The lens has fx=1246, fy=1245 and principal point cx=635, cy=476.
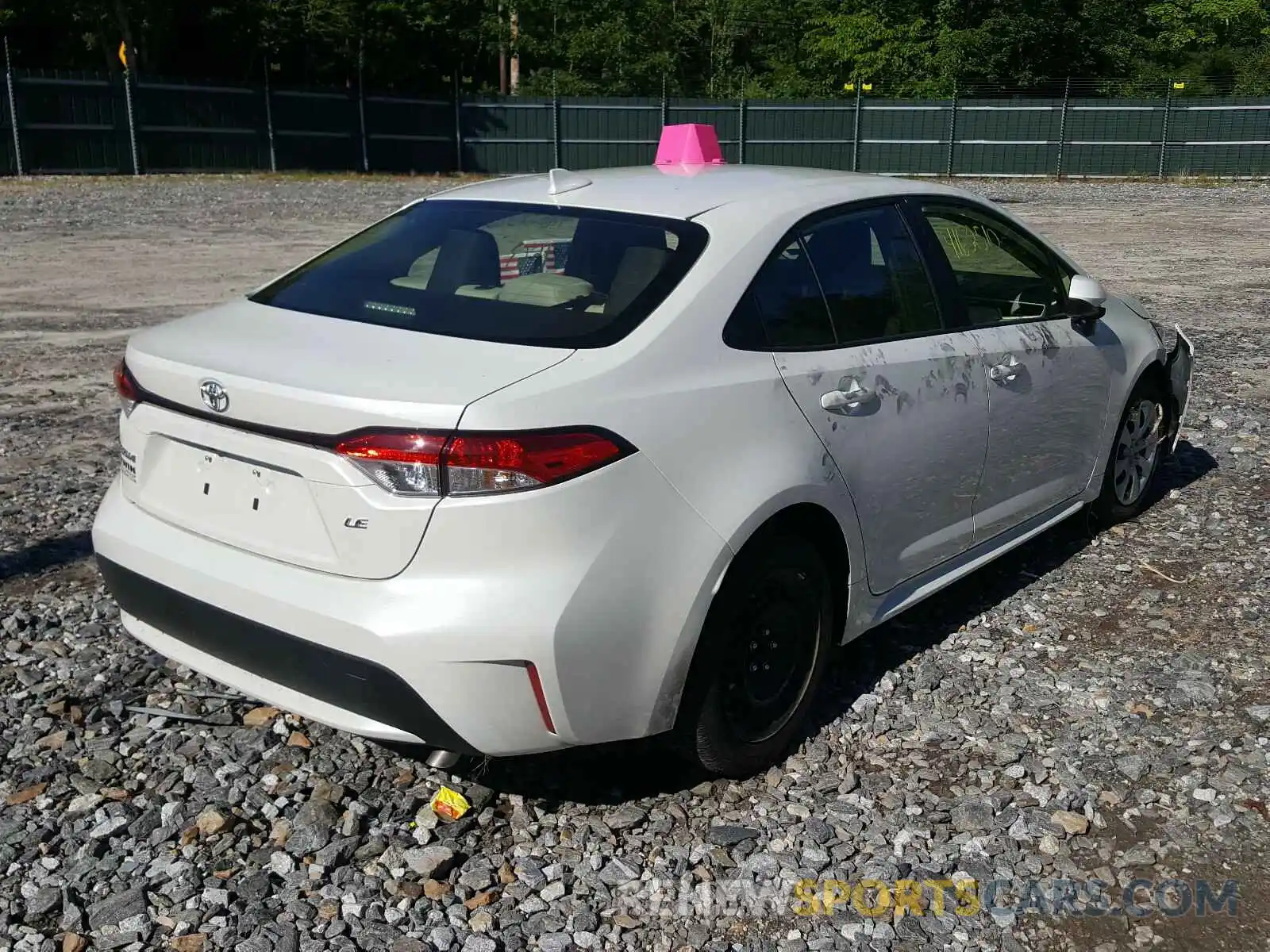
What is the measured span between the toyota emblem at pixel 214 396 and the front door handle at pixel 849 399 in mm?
1582

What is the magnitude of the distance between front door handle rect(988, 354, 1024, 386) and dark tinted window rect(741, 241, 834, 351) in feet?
2.82

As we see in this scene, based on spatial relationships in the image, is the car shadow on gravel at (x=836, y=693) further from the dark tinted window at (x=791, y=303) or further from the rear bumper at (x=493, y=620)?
the dark tinted window at (x=791, y=303)

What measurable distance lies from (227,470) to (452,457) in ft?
2.24

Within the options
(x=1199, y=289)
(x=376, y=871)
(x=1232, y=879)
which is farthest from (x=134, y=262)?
(x=1232, y=879)

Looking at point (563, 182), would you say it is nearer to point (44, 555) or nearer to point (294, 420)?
point (294, 420)

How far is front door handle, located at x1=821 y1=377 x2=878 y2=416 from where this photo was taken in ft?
11.5

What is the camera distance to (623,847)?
10.6ft

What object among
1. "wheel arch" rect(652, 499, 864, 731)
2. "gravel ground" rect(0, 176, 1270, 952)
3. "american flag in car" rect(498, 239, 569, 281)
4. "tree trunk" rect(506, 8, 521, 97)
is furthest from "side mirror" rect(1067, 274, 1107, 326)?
"tree trunk" rect(506, 8, 521, 97)

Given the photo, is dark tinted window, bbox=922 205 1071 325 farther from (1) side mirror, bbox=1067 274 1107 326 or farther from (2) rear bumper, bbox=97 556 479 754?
(2) rear bumper, bbox=97 556 479 754

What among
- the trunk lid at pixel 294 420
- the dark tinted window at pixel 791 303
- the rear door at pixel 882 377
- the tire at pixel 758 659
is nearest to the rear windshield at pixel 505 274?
the trunk lid at pixel 294 420

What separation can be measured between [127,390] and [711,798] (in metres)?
1.94

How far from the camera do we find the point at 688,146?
507 cm

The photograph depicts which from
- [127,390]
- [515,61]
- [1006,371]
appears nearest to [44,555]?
[127,390]

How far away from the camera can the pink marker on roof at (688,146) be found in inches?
198
